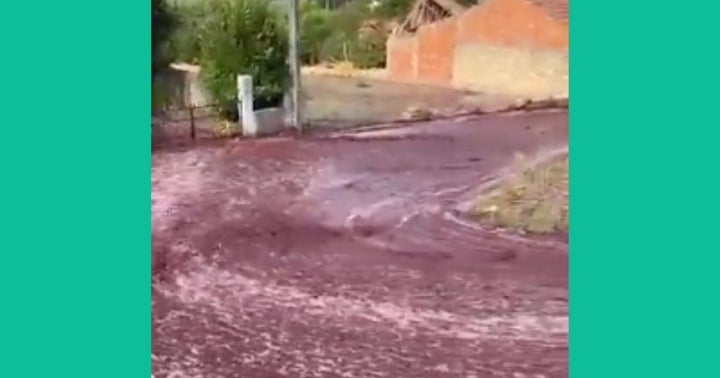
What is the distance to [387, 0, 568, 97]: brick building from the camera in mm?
2703

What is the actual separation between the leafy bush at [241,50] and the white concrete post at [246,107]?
0.01 meters

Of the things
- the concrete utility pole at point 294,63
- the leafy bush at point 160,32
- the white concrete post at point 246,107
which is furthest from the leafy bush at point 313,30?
the leafy bush at point 160,32

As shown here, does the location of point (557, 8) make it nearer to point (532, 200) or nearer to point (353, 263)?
point (532, 200)

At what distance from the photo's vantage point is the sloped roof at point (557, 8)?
2.68 metres

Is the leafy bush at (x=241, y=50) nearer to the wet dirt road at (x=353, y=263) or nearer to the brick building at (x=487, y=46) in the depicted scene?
the wet dirt road at (x=353, y=263)

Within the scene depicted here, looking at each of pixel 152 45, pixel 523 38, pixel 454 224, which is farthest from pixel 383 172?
pixel 152 45

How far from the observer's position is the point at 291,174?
113 inches

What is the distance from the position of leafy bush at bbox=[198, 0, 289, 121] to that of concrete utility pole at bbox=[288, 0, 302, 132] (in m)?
0.02

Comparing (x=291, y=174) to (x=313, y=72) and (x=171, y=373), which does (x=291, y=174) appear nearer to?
(x=313, y=72)

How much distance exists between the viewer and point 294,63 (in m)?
2.87

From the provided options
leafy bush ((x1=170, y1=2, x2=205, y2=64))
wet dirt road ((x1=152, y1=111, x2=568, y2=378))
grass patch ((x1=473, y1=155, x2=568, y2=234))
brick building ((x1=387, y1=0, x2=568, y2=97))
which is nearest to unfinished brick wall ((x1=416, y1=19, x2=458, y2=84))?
brick building ((x1=387, y1=0, x2=568, y2=97))

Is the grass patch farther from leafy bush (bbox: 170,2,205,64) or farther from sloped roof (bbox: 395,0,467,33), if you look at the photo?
leafy bush (bbox: 170,2,205,64)

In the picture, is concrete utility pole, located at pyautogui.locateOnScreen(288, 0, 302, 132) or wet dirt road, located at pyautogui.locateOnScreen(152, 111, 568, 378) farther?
concrete utility pole, located at pyautogui.locateOnScreen(288, 0, 302, 132)

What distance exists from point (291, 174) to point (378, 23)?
360mm
